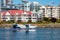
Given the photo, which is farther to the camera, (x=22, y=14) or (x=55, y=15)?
(x=55, y=15)

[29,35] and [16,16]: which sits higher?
[16,16]

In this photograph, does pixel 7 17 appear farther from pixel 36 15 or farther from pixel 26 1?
pixel 26 1

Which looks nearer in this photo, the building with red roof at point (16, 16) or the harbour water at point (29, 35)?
the harbour water at point (29, 35)

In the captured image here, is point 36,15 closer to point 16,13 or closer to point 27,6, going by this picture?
point 16,13

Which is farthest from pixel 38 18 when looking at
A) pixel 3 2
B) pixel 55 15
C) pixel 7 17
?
pixel 3 2

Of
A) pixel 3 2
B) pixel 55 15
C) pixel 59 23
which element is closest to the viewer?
pixel 59 23

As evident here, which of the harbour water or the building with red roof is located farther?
the building with red roof

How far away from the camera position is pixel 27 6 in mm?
56719

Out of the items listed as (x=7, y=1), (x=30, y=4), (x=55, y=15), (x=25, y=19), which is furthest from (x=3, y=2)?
(x=25, y=19)

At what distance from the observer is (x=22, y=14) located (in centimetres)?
4841

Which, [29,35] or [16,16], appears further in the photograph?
[16,16]

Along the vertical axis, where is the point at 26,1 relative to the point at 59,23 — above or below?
above

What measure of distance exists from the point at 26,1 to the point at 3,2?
506 inches

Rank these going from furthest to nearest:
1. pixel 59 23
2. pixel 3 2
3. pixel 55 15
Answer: pixel 3 2 < pixel 55 15 < pixel 59 23
